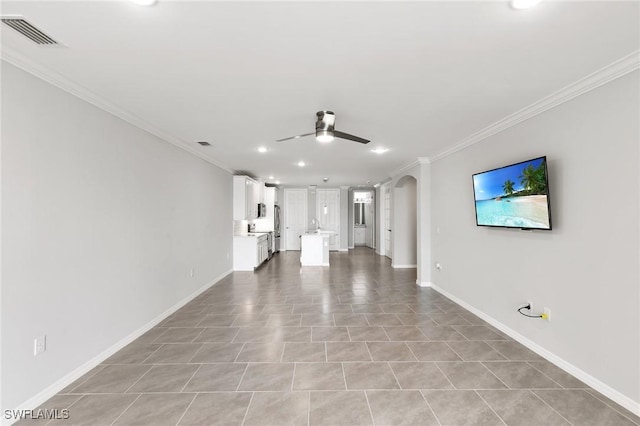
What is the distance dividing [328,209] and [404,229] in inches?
157

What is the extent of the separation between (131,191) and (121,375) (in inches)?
73.4

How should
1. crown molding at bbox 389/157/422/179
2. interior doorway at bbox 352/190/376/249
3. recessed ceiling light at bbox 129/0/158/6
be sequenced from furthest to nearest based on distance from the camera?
interior doorway at bbox 352/190/376/249
crown molding at bbox 389/157/422/179
recessed ceiling light at bbox 129/0/158/6

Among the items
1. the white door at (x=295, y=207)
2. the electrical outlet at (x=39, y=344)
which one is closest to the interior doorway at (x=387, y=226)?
the white door at (x=295, y=207)

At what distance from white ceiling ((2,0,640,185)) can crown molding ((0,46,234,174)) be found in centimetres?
4

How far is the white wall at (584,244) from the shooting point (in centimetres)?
206

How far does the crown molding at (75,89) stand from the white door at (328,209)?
730 cm

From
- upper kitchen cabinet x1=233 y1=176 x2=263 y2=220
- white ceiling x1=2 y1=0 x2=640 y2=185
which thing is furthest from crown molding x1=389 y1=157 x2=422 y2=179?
upper kitchen cabinet x1=233 y1=176 x2=263 y2=220

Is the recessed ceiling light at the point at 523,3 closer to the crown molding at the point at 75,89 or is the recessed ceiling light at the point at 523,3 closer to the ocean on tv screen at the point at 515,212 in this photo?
the ocean on tv screen at the point at 515,212

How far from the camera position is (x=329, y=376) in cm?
247

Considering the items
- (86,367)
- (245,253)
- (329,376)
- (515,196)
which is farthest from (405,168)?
(86,367)

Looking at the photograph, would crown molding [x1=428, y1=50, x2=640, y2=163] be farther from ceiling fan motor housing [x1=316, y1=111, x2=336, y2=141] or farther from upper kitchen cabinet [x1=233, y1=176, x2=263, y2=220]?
upper kitchen cabinet [x1=233, y1=176, x2=263, y2=220]

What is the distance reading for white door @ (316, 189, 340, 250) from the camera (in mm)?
10938

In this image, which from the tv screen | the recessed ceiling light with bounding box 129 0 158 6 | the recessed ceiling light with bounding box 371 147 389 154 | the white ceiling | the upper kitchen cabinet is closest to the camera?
the recessed ceiling light with bounding box 129 0 158 6

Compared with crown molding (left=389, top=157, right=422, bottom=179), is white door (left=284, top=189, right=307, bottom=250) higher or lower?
lower
